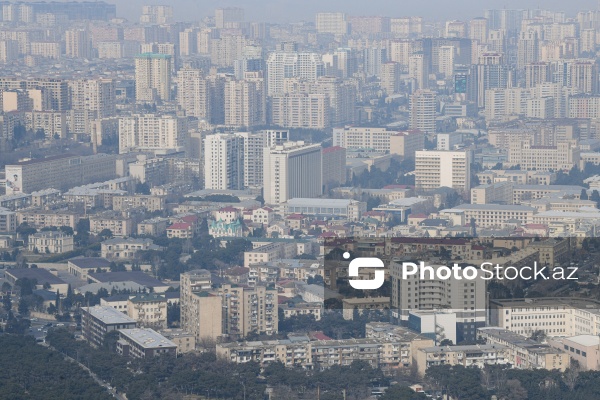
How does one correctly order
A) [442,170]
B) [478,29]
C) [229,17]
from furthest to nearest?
[229,17], [478,29], [442,170]

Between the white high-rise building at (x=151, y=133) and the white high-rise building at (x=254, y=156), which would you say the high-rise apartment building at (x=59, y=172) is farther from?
the white high-rise building at (x=254, y=156)

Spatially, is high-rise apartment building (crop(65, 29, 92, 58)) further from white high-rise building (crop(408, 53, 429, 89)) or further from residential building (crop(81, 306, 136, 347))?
residential building (crop(81, 306, 136, 347))

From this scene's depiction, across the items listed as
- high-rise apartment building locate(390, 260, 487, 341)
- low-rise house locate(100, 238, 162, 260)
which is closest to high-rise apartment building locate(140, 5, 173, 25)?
low-rise house locate(100, 238, 162, 260)

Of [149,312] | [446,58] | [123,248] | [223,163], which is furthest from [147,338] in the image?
[446,58]

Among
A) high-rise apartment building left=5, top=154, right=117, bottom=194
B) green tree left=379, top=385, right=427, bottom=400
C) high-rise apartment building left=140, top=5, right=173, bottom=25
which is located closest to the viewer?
green tree left=379, top=385, right=427, bottom=400

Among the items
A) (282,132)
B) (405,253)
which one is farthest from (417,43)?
(405,253)

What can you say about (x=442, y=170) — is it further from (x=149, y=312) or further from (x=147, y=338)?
(x=147, y=338)
